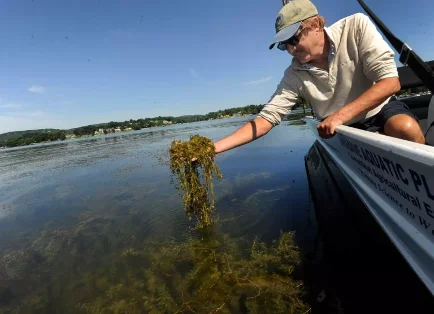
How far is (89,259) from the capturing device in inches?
182

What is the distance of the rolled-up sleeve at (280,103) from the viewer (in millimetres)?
3508

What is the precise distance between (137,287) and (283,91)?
3.17 m

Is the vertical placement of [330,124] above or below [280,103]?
below

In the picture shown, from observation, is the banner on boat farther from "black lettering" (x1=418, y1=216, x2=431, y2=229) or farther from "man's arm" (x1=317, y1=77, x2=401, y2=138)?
"man's arm" (x1=317, y1=77, x2=401, y2=138)

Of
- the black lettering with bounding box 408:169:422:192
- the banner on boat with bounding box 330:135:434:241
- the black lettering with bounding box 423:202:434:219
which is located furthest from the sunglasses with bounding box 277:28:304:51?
the black lettering with bounding box 423:202:434:219

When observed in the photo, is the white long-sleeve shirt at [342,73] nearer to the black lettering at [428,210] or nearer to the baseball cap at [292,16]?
the baseball cap at [292,16]

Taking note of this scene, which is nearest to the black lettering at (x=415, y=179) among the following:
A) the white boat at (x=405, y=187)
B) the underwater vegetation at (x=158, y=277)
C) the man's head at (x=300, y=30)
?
→ the white boat at (x=405, y=187)

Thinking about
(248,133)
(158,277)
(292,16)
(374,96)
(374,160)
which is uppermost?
(292,16)

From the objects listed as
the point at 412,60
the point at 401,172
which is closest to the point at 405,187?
the point at 401,172

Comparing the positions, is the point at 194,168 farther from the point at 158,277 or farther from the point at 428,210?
the point at 428,210

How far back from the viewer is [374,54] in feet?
8.84

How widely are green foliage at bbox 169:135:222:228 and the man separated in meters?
1.47

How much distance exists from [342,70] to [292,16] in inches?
31.8

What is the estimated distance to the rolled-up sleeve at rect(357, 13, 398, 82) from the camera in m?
2.64
